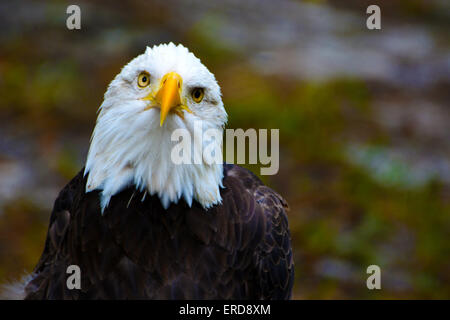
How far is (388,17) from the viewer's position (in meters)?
12.5

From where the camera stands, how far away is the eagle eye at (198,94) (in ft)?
11.6

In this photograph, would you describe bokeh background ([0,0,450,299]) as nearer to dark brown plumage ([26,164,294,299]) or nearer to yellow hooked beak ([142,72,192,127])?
dark brown plumage ([26,164,294,299])

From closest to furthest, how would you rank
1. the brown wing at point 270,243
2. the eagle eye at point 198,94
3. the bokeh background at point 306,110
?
the eagle eye at point 198,94 < the brown wing at point 270,243 < the bokeh background at point 306,110

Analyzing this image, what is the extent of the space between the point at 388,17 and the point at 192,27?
14.6ft

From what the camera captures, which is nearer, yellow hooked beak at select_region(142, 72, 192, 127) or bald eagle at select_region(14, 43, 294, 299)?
yellow hooked beak at select_region(142, 72, 192, 127)

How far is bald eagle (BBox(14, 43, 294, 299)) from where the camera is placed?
344 centimetres

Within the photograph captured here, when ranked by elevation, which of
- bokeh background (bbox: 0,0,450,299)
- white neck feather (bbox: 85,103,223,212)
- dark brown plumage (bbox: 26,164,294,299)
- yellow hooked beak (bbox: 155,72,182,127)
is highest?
bokeh background (bbox: 0,0,450,299)

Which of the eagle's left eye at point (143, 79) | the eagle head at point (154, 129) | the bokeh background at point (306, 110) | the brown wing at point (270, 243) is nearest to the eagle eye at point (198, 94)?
the eagle head at point (154, 129)

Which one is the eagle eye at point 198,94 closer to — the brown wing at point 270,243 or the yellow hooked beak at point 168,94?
the yellow hooked beak at point 168,94

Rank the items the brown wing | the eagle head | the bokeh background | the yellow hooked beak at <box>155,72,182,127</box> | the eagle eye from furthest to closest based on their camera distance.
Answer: the bokeh background
the brown wing
the eagle eye
the eagle head
the yellow hooked beak at <box>155,72,182,127</box>

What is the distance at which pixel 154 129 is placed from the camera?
3408mm

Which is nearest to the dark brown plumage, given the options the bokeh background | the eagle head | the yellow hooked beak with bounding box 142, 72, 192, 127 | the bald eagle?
the bald eagle

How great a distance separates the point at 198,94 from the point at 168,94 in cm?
38

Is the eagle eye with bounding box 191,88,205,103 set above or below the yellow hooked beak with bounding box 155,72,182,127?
above
